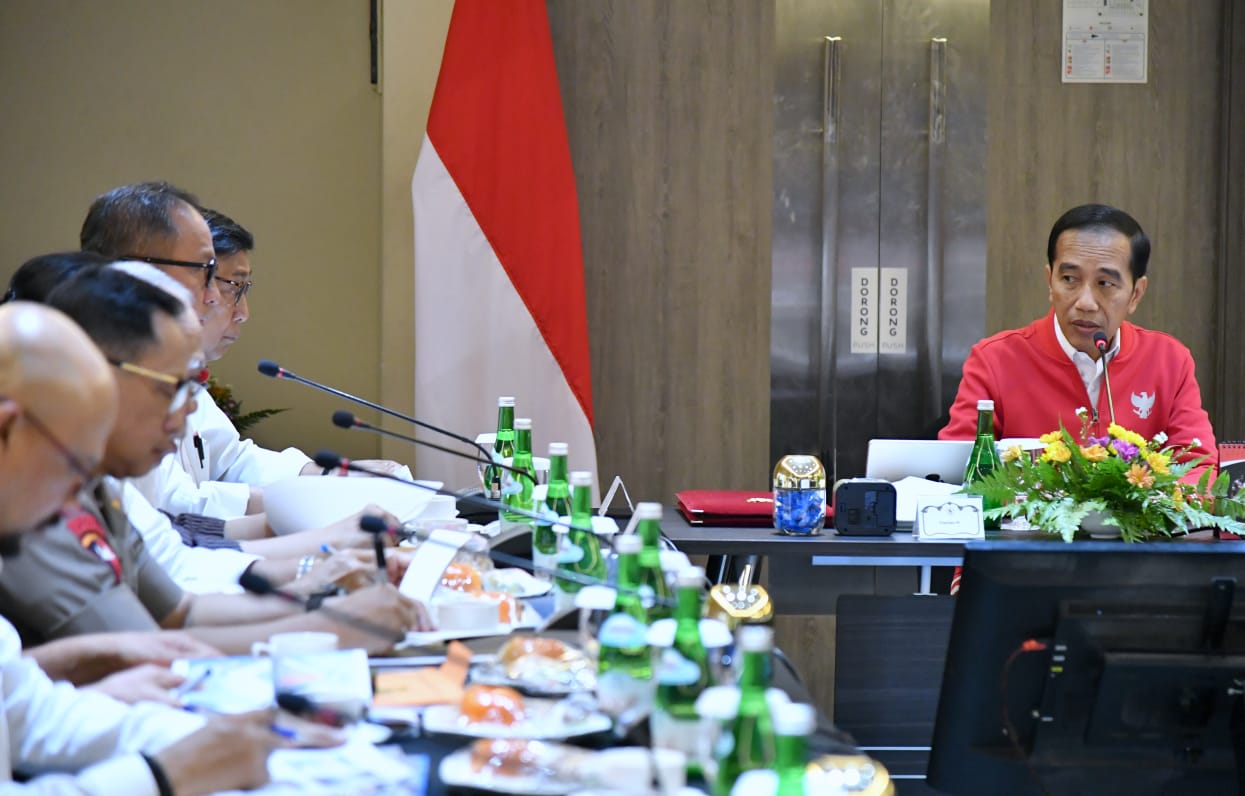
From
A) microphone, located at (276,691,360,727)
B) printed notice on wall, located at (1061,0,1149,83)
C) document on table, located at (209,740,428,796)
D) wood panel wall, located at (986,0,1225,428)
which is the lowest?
document on table, located at (209,740,428,796)

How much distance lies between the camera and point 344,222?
4.45m

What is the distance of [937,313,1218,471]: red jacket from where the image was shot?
135 inches

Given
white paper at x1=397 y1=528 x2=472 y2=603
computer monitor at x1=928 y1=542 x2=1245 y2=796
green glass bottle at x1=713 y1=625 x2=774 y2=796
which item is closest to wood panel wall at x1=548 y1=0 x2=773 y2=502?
white paper at x1=397 y1=528 x2=472 y2=603

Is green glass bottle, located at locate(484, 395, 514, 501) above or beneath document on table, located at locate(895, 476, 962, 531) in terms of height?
above

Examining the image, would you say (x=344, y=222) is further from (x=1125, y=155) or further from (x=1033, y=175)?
(x=1125, y=155)

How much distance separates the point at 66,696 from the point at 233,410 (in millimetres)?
3000

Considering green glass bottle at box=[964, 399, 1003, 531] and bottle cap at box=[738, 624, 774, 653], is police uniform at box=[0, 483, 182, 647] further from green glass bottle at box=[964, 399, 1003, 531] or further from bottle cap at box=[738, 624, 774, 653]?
green glass bottle at box=[964, 399, 1003, 531]

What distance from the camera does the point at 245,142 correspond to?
4410 mm

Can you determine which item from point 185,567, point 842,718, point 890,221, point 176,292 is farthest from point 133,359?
point 890,221

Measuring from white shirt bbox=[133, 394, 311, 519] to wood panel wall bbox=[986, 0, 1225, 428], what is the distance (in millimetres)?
2544

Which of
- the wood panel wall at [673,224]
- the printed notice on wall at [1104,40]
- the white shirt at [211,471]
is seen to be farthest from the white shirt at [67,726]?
the printed notice on wall at [1104,40]

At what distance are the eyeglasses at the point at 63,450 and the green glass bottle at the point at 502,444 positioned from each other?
1.53m

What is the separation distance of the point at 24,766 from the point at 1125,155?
4.22 m

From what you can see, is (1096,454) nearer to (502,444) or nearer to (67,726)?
(502,444)
